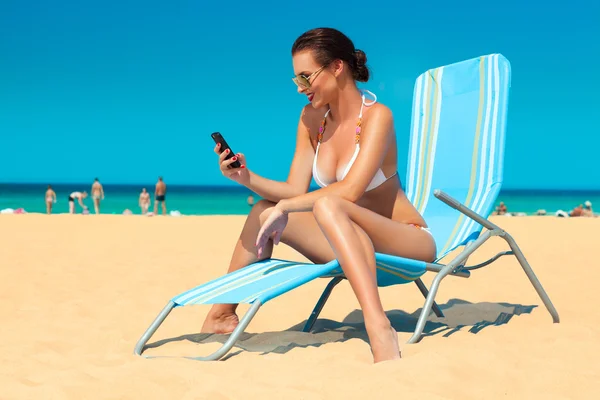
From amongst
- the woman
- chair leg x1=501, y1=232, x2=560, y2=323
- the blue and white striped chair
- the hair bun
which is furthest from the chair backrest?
the hair bun

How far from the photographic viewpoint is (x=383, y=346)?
257 cm

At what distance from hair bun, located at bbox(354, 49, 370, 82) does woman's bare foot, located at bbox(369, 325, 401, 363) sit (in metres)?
1.30

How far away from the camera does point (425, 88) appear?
14.0 feet

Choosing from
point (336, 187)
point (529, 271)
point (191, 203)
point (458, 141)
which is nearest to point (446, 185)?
point (458, 141)

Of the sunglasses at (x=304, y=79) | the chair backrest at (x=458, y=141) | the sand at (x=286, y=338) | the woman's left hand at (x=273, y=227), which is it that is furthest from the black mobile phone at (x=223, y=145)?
the chair backrest at (x=458, y=141)

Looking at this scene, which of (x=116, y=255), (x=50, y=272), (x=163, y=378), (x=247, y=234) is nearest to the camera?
(x=163, y=378)

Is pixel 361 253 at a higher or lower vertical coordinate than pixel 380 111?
lower

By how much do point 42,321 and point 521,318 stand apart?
9.43 feet

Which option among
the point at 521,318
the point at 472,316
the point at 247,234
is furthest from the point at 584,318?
the point at 247,234

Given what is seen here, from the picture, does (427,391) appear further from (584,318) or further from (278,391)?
(584,318)

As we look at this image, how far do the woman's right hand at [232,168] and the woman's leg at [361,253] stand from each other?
52 centimetres

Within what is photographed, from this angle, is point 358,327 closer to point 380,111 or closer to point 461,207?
point 461,207

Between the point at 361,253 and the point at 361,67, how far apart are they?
40.5 inches

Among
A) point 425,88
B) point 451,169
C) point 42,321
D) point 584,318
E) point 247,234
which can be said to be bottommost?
point 584,318
